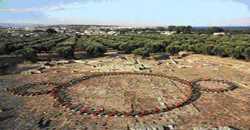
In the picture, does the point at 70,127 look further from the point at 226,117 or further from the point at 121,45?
the point at 121,45

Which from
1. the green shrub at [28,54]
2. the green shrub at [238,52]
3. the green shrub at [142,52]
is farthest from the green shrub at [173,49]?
the green shrub at [28,54]

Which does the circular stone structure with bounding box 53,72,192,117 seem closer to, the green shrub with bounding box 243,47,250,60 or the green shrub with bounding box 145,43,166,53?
the green shrub with bounding box 243,47,250,60

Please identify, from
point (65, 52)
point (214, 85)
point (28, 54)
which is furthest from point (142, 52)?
point (214, 85)

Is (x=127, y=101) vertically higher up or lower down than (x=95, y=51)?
higher up

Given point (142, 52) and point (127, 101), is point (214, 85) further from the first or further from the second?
point (142, 52)

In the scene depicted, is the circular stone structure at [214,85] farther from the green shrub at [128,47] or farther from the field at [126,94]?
the green shrub at [128,47]

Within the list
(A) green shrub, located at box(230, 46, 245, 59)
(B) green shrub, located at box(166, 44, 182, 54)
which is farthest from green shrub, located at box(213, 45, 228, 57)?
(B) green shrub, located at box(166, 44, 182, 54)
